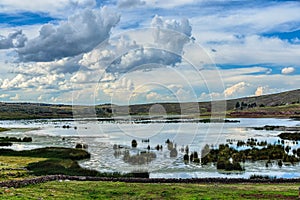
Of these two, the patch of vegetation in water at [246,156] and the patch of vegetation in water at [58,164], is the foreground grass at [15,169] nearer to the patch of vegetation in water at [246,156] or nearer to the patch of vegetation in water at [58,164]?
the patch of vegetation in water at [58,164]

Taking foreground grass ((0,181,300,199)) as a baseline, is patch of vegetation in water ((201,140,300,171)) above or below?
above

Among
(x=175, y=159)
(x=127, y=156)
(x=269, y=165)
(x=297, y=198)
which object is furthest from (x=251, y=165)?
(x=297, y=198)

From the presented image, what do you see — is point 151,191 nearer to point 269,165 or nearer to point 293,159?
point 269,165

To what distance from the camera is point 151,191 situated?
84.4 ft

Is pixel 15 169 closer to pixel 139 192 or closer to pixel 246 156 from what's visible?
pixel 139 192

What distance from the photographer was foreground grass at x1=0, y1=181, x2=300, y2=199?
76.8ft

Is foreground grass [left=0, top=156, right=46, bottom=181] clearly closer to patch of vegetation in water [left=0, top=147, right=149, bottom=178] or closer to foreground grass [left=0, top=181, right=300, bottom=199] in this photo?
patch of vegetation in water [left=0, top=147, right=149, bottom=178]

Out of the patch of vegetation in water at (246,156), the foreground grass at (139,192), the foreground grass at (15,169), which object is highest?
the patch of vegetation in water at (246,156)


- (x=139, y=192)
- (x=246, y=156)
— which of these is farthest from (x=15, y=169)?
(x=246, y=156)

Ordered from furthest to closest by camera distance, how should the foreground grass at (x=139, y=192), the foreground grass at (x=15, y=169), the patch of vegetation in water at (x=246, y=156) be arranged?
the patch of vegetation in water at (x=246, y=156), the foreground grass at (x=15, y=169), the foreground grass at (x=139, y=192)

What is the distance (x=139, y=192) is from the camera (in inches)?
996

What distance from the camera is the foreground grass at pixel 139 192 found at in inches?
922

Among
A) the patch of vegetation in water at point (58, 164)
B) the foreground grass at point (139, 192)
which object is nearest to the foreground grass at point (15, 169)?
the patch of vegetation in water at point (58, 164)

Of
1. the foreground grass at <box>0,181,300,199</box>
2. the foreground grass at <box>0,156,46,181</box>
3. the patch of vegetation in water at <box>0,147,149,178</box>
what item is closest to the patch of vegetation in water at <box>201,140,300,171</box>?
the patch of vegetation in water at <box>0,147,149,178</box>
